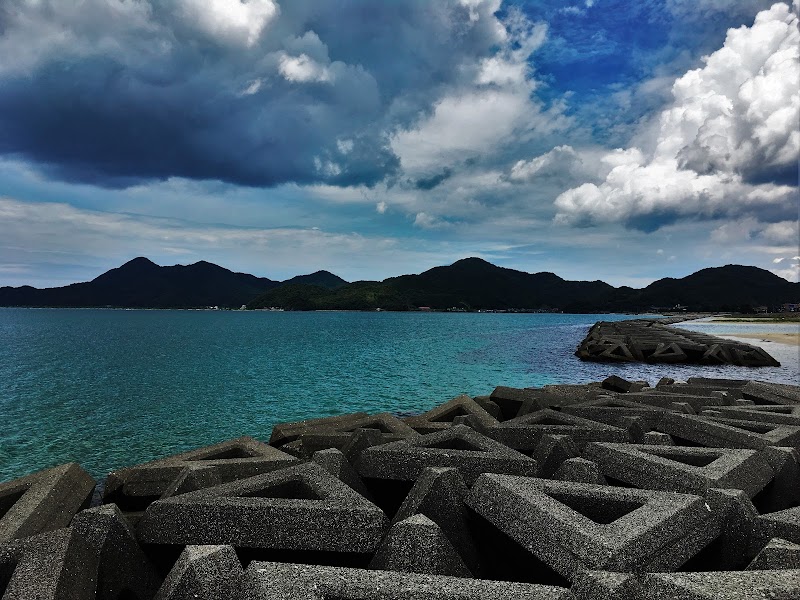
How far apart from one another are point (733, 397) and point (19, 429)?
23.0 meters

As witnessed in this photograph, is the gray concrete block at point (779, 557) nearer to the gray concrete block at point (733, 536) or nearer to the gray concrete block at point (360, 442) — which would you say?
the gray concrete block at point (733, 536)

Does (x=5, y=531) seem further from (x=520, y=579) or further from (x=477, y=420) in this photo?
(x=477, y=420)

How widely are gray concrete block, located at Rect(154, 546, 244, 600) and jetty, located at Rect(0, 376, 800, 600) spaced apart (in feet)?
0.03

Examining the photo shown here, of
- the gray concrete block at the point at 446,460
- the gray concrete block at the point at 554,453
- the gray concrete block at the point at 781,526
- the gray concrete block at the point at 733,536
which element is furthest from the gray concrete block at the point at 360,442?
the gray concrete block at the point at 781,526

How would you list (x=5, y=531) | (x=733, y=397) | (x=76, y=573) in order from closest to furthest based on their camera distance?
(x=76, y=573) → (x=5, y=531) → (x=733, y=397)

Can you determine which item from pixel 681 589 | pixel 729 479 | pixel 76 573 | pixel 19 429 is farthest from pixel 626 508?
pixel 19 429

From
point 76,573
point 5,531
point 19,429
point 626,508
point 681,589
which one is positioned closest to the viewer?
point 681,589

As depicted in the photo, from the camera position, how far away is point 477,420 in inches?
341

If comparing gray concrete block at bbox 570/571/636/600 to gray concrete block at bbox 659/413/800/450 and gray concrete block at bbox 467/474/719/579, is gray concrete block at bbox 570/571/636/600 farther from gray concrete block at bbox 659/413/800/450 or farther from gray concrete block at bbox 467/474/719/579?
gray concrete block at bbox 659/413/800/450

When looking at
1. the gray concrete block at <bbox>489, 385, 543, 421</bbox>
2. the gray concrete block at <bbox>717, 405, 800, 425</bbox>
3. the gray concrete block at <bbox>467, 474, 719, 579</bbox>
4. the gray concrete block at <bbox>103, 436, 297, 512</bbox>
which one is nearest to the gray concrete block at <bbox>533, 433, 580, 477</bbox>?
the gray concrete block at <bbox>467, 474, 719, 579</bbox>

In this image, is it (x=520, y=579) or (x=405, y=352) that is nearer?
(x=520, y=579)

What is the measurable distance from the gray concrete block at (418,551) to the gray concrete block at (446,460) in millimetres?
1866

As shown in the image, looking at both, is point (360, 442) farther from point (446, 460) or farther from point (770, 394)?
point (770, 394)

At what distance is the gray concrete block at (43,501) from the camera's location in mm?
4844
